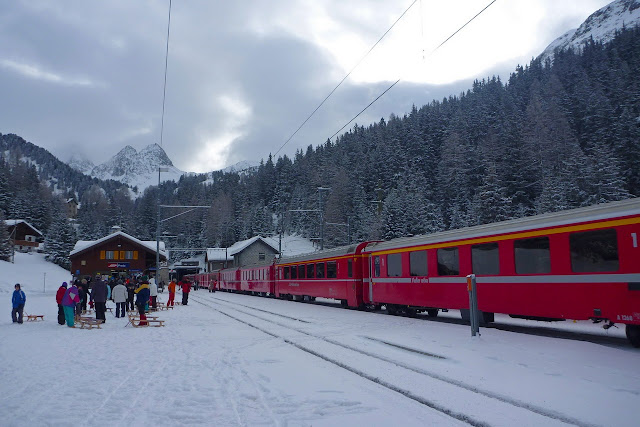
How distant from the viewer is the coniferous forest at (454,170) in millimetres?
52406

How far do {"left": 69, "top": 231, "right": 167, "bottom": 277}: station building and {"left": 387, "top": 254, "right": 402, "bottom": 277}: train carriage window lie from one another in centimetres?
4326

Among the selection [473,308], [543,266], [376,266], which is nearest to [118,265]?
[376,266]

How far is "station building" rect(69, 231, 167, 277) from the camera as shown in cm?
5828

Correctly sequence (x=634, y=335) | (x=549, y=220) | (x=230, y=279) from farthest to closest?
(x=230, y=279), (x=549, y=220), (x=634, y=335)

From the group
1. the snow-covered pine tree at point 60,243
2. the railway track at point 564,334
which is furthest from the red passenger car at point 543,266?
the snow-covered pine tree at point 60,243

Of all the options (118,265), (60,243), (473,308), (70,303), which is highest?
(60,243)

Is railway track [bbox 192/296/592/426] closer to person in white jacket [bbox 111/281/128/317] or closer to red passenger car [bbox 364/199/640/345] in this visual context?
red passenger car [bbox 364/199/640/345]

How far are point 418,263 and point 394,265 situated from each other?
6.16ft

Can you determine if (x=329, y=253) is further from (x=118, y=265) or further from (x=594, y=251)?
(x=118, y=265)

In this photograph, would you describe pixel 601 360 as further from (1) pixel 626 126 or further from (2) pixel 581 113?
(2) pixel 581 113

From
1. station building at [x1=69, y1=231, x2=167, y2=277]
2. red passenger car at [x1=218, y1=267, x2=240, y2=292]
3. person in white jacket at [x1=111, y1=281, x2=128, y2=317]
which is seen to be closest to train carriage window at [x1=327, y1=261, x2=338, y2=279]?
person in white jacket at [x1=111, y1=281, x2=128, y2=317]

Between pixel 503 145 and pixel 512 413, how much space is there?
6676 centimetres

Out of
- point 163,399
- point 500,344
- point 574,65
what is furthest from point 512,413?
→ point 574,65

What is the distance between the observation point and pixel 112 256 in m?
60.3
